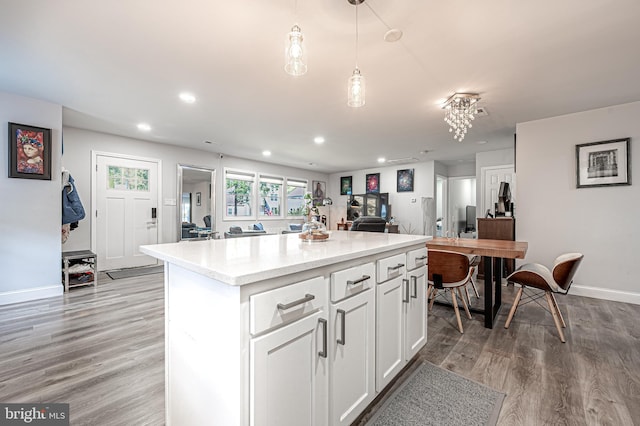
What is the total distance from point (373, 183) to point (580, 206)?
16.7 ft

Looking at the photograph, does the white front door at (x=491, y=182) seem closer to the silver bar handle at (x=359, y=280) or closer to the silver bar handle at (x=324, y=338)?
the silver bar handle at (x=359, y=280)

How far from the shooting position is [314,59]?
2322mm

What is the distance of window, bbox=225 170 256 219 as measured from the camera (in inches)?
255

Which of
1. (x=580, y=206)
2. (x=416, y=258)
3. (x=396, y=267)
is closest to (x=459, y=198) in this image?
(x=580, y=206)

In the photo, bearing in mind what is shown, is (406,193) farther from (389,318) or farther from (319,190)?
(389,318)

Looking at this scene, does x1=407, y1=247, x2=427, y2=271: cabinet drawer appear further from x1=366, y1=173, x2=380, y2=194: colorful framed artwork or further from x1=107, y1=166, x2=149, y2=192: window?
x1=366, y1=173, x2=380, y2=194: colorful framed artwork

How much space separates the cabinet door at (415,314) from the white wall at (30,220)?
4.31 meters

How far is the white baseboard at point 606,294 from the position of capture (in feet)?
10.7

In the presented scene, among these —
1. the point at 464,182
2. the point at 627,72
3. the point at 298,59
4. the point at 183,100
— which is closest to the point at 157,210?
the point at 183,100

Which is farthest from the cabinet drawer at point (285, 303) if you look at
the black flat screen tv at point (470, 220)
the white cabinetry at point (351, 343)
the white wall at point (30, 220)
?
the black flat screen tv at point (470, 220)

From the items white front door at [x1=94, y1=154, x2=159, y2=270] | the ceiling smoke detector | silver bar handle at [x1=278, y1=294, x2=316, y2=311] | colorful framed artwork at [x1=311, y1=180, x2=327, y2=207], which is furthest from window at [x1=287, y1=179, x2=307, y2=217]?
silver bar handle at [x1=278, y1=294, x2=316, y2=311]

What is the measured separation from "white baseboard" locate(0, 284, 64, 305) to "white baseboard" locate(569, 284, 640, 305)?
679 centimetres

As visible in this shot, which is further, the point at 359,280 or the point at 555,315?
the point at 555,315

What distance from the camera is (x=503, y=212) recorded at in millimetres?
4379
